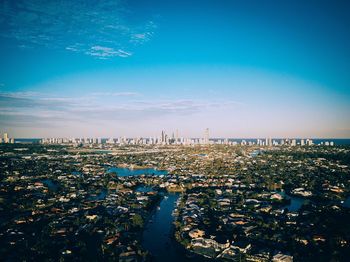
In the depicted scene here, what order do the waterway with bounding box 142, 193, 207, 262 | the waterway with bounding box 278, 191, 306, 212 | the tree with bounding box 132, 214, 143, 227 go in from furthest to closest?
the waterway with bounding box 278, 191, 306, 212, the tree with bounding box 132, 214, 143, 227, the waterway with bounding box 142, 193, 207, 262

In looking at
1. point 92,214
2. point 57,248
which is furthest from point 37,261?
point 92,214

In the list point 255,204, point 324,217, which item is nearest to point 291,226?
point 324,217

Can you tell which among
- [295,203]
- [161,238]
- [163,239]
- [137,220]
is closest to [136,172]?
[137,220]

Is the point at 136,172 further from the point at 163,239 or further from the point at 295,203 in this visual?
the point at 163,239

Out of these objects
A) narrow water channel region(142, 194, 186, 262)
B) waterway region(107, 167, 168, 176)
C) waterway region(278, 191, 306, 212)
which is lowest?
narrow water channel region(142, 194, 186, 262)

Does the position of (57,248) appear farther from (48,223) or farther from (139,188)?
(139,188)

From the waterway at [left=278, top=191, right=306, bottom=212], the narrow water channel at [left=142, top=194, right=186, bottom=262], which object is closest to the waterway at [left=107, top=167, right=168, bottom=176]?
the narrow water channel at [left=142, top=194, right=186, bottom=262]

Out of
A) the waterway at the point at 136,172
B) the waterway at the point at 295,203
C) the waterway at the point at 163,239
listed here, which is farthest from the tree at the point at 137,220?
the waterway at the point at 136,172

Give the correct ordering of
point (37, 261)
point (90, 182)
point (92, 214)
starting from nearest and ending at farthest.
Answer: point (37, 261)
point (92, 214)
point (90, 182)

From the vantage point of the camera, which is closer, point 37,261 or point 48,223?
point 37,261

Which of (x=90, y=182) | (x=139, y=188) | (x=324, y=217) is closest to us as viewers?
(x=324, y=217)

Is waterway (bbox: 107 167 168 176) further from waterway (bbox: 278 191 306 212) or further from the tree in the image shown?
the tree
